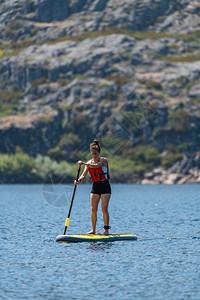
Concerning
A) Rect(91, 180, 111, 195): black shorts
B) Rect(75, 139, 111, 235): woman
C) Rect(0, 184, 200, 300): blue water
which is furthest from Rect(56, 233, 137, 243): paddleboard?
Rect(91, 180, 111, 195): black shorts

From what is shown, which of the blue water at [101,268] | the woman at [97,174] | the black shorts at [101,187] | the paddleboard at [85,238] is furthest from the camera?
the black shorts at [101,187]

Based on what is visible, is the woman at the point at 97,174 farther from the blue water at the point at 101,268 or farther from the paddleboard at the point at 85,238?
the blue water at the point at 101,268

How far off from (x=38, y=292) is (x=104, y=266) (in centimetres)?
508

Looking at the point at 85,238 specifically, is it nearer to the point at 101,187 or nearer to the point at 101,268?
the point at 101,187

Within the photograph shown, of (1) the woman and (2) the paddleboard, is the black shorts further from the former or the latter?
(2) the paddleboard

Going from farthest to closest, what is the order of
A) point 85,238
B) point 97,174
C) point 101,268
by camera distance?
point 97,174 < point 85,238 < point 101,268

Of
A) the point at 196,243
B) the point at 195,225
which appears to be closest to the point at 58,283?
the point at 196,243

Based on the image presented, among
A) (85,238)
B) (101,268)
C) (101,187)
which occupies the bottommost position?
(85,238)

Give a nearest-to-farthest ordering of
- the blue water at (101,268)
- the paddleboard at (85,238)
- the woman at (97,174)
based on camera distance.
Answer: the blue water at (101,268)
the woman at (97,174)
the paddleboard at (85,238)

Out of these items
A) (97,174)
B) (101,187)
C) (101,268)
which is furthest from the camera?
(101,187)

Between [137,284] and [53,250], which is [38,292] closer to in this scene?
[137,284]

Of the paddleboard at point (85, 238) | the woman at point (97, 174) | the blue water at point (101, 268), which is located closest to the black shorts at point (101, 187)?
the woman at point (97, 174)

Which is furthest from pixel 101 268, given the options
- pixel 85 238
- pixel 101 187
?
pixel 101 187

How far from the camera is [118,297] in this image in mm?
19578
